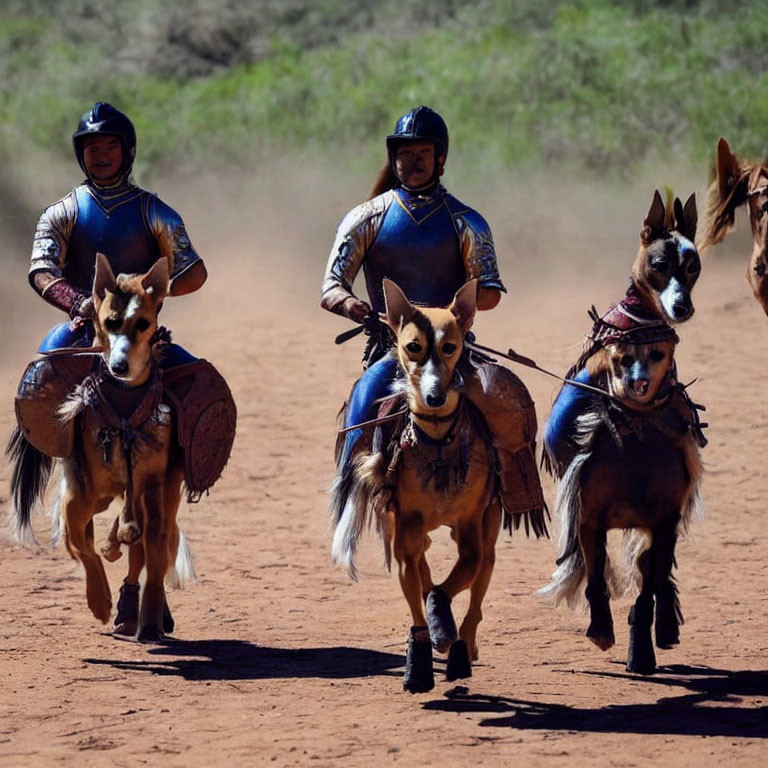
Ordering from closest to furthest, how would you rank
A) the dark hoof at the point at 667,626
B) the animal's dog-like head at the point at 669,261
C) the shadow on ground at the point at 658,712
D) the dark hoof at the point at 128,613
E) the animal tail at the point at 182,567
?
the shadow on ground at the point at 658,712 → the animal's dog-like head at the point at 669,261 → the dark hoof at the point at 667,626 → the dark hoof at the point at 128,613 → the animal tail at the point at 182,567

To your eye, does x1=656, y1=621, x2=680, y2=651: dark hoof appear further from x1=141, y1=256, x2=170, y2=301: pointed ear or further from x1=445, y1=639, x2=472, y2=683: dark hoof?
x1=141, y1=256, x2=170, y2=301: pointed ear

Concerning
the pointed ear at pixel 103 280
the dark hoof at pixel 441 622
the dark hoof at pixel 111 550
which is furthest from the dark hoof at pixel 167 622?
the dark hoof at pixel 441 622

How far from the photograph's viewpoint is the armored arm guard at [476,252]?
8305 mm

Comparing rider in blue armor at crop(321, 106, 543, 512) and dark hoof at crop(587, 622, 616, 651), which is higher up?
rider in blue armor at crop(321, 106, 543, 512)

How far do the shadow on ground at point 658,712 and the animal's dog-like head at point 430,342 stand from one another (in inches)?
53.1

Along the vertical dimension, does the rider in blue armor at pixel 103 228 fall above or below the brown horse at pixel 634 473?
above

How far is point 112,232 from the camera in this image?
29.5 ft

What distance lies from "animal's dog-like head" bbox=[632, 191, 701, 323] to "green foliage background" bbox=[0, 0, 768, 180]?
48.8 ft

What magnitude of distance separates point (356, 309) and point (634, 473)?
1.59m

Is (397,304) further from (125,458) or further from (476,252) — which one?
(125,458)

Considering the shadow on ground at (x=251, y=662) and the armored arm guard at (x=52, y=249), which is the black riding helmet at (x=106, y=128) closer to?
the armored arm guard at (x=52, y=249)

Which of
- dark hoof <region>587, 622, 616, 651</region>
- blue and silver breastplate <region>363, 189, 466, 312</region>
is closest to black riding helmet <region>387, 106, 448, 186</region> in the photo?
blue and silver breastplate <region>363, 189, 466, 312</region>

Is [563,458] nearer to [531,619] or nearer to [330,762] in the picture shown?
[531,619]

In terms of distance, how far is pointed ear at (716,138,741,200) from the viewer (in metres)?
8.16
